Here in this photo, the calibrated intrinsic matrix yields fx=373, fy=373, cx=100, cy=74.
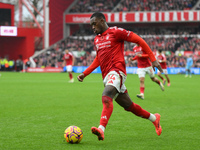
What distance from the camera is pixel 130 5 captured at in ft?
173

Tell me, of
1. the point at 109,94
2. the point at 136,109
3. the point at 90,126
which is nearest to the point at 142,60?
the point at 90,126

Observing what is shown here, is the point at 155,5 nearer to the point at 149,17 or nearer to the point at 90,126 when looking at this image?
the point at 149,17

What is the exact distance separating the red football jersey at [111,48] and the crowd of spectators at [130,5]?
Answer: 148 ft

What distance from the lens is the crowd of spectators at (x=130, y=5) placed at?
166ft

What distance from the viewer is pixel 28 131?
286 inches

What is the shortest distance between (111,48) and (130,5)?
1868 inches

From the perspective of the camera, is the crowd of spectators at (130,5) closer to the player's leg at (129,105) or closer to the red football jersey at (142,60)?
the red football jersey at (142,60)

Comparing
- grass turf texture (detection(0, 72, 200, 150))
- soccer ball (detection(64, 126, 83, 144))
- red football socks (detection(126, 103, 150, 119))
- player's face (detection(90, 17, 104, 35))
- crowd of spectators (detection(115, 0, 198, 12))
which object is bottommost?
grass turf texture (detection(0, 72, 200, 150))

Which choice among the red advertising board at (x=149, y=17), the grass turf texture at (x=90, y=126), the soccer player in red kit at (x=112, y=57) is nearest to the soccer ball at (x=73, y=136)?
the grass turf texture at (x=90, y=126)

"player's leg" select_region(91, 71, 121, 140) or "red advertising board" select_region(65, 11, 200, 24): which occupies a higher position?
"red advertising board" select_region(65, 11, 200, 24)

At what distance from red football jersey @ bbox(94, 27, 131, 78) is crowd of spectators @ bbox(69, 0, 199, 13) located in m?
45.2

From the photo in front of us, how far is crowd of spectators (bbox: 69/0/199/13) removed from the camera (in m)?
50.6

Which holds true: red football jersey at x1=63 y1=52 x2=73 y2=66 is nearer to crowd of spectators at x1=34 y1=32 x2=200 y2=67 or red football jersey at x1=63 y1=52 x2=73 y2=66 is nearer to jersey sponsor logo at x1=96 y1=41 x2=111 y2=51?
jersey sponsor logo at x1=96 y1=41 x2=111 y2=51

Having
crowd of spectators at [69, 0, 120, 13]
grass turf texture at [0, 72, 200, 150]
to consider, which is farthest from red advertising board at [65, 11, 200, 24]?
grass turf texture at [0, 72, 200, 150]
